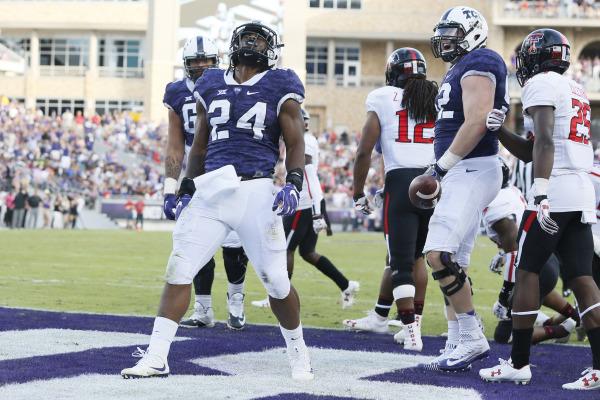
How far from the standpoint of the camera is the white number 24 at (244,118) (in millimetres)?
5949

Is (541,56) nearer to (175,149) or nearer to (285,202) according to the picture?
(285,202)

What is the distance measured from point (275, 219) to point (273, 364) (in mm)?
936

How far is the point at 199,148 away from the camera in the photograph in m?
6.23

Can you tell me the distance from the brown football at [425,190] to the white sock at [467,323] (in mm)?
702

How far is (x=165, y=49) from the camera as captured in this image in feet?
178

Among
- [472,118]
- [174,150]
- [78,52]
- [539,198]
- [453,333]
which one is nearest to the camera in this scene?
[539,198]

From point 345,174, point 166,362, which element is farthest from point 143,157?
point 166,362

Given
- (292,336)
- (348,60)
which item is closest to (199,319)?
(292,336)

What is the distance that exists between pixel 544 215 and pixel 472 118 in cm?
83

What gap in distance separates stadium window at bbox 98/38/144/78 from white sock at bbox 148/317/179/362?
→ 5271 centimetres

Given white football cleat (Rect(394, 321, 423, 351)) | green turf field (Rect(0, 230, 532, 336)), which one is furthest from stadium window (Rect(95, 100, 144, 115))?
white football cleat (Rect(394, 321, 423, 351))

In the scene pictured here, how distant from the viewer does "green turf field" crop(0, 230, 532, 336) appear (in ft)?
32.2

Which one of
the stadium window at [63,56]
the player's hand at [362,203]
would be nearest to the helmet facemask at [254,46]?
the player's hand at [362,203]

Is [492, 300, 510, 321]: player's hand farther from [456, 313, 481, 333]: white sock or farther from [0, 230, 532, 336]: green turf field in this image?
[456, 313, 481, 333]: white sock
